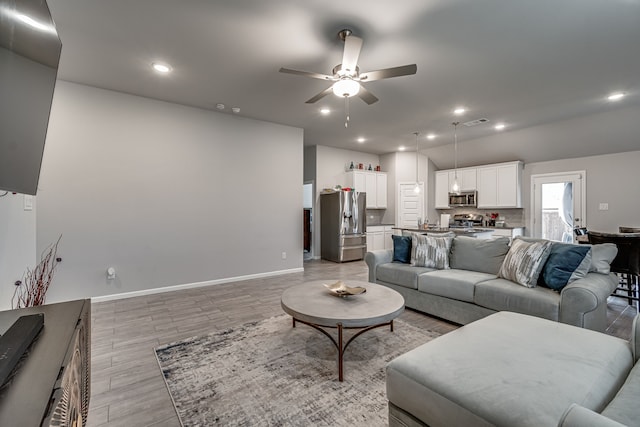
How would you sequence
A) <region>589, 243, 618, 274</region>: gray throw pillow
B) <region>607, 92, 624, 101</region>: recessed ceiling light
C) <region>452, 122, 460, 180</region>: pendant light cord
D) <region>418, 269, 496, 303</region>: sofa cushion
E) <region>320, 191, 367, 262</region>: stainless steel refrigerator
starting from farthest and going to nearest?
<region>320, 191, 367, 262</region>: stainless steel refrigerator → <region>452, 122, 460, 180</region>: pendant light cord → <region>607, 92, 624, 101</region>: recessed ceiling light → <region>418, 269, 496, 303</region>: sofa cushion → <region>589, 243, 618, 274</region>: gray throw pillow

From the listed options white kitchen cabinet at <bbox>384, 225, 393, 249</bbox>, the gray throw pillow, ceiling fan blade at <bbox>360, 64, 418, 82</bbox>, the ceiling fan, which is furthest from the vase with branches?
white kitchen cabinet at <bbox>384, 225, 393, 249</bbox>


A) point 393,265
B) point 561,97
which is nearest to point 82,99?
point 393,265

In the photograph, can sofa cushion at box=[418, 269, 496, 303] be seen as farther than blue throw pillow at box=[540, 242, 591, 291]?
Yes

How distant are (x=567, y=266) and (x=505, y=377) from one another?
1.92 m

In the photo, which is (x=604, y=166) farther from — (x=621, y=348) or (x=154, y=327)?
(x=154, y=327)

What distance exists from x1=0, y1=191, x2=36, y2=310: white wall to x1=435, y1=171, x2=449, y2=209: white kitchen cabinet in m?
8.10

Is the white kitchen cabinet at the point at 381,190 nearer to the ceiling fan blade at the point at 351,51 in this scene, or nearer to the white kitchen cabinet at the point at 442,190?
the white kitchen cabinet at the point at 442,190

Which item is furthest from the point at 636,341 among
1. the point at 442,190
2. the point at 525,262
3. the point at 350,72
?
the point at 442,190

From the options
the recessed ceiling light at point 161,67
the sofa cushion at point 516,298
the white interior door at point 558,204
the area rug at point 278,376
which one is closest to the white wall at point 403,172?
the white interior door at point 558,204

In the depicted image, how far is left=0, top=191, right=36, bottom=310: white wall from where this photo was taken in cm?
219

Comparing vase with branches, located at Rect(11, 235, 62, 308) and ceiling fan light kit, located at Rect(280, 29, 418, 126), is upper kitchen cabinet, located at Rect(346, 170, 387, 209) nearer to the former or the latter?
ceiling fan light kit, located at Rect(280, 29, 418, 126)

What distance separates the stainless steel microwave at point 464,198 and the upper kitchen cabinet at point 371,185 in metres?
1.78

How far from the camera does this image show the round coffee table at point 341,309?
80.8 inches

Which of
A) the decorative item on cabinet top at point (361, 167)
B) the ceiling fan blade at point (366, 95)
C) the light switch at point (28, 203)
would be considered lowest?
the light switch at point (28, 203)
